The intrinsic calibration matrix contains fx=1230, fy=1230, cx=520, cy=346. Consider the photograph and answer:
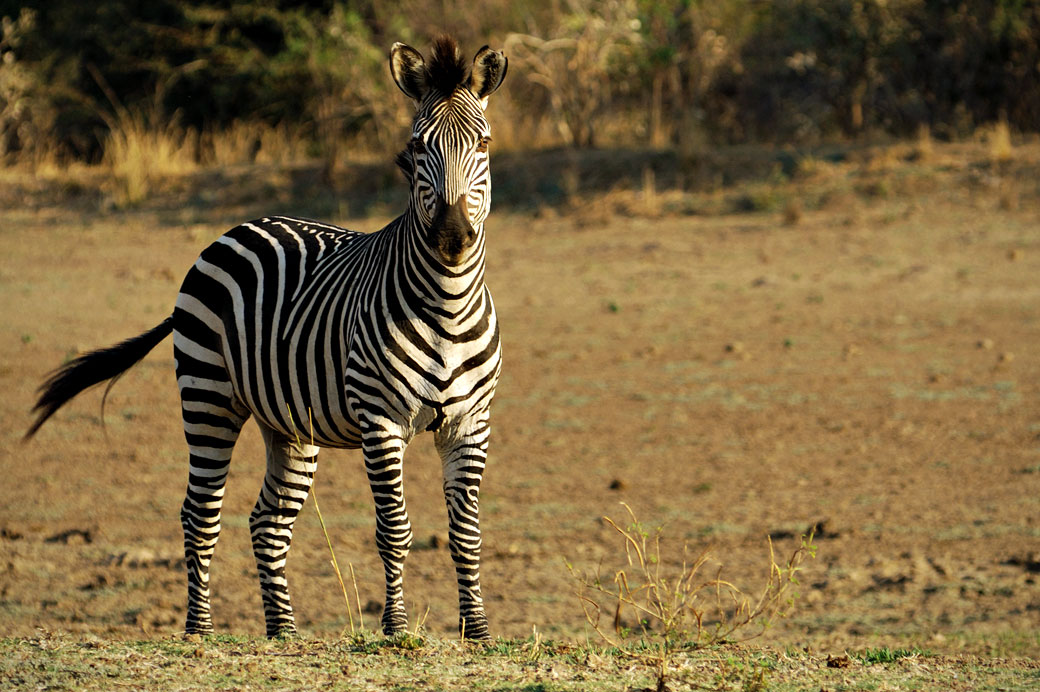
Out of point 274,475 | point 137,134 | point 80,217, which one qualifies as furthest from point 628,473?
point 137,134

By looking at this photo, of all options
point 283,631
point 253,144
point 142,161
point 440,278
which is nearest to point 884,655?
point 440,278

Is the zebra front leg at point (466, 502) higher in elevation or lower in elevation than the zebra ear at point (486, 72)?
lower

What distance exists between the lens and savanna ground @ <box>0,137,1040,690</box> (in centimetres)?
406

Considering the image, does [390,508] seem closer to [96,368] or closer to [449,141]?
[449,141]

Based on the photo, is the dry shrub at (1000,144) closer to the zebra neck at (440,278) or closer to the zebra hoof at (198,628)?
the zebra neck at (440,278)

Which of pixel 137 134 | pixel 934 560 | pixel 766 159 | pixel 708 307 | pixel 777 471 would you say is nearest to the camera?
pixel 934 560

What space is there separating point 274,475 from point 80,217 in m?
12.1

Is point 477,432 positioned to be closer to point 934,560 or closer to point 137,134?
point 934,560

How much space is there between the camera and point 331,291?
14.1 ft

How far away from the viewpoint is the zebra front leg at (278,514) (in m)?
4.57

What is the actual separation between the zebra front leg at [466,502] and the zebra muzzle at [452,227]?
59 cm

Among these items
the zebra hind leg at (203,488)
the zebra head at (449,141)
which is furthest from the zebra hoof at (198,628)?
the zebra head at (449,141)

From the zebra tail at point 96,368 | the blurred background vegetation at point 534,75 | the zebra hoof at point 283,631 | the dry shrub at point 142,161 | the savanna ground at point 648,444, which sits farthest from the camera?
the blurred background vegetation at point 534,75

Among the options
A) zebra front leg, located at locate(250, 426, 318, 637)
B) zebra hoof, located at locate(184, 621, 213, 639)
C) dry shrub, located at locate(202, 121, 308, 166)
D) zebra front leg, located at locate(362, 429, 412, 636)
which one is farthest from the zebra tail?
dry shrub, located at locate(202, 121, 308, 166)
